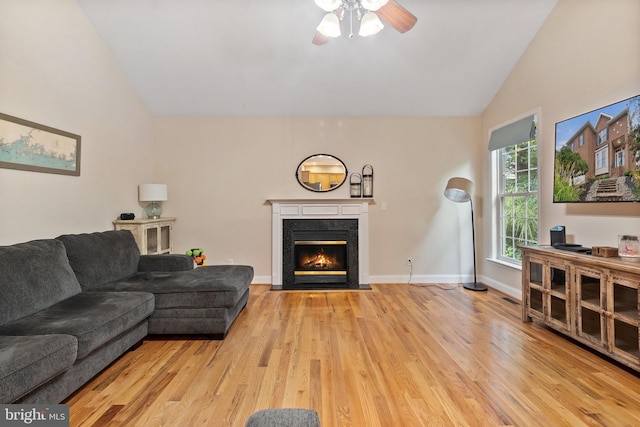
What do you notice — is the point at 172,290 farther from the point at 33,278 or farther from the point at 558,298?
the point at 558,298

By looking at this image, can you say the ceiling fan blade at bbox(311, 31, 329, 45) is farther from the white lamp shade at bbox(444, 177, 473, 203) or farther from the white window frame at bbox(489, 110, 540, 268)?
the white window frame at bbox(489, 110, 540, 268)

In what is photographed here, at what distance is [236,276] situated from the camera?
3.14 m

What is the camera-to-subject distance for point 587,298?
2.47m

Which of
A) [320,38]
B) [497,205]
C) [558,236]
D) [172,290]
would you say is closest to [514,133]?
[497,205]

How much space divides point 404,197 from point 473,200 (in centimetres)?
104

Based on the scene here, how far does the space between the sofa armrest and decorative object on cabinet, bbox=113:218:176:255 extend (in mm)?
462

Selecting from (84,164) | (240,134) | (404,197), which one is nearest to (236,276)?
(84,164)

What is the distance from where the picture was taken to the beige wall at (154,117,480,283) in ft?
15.7

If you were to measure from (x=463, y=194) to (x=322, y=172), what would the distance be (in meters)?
2.05

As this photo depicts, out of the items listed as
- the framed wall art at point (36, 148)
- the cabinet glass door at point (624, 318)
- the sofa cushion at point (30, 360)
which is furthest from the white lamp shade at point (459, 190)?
the framed wall art at point (36, 148)

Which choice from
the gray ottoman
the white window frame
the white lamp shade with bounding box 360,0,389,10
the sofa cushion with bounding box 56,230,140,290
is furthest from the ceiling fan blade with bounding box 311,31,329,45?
the white window frame

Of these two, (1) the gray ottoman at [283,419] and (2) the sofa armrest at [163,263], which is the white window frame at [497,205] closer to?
(2) the sofa armrest at [163,263]

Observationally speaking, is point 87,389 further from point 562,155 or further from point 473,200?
point 473,200

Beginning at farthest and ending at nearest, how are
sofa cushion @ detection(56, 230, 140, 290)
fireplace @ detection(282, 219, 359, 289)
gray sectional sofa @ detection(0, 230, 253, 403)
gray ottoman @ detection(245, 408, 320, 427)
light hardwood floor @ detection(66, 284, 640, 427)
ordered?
1. fireplace @ detection(282, 219, 359, 289)
2. sofa cushion @ detection(56, 230, 140, 290)
3. light hardwood floor @ detection(66, 284, 640, 427)
4. gray sectional sofa @ detection(0, 230, 253, 403)
5. gray ottoman @ detection(245, 408, 320, 427)
